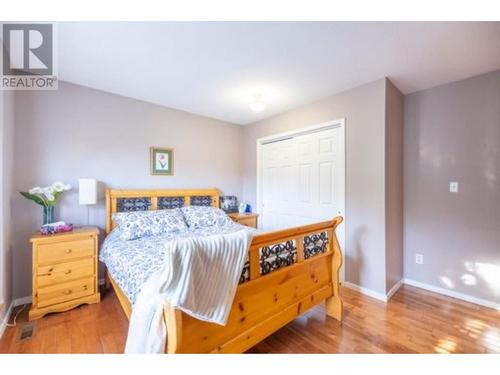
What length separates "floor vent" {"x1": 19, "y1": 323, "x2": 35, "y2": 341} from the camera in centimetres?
174

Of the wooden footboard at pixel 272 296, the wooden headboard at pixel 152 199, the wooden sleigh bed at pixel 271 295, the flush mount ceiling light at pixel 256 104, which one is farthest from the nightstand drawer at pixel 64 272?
the flush mount ceiling light at pixel 256 104

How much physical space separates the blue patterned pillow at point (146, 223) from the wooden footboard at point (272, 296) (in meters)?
1.49

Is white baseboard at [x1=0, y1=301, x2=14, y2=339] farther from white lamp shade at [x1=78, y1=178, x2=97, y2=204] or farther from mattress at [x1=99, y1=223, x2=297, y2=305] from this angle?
white lamp shade at [x1=78, y1=178, x2=97, y2=204]

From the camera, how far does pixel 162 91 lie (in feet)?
8.97

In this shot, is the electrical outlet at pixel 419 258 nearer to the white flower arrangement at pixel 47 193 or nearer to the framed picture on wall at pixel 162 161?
the framed picture on wall at pixel 162 161

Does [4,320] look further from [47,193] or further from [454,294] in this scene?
[454,294]

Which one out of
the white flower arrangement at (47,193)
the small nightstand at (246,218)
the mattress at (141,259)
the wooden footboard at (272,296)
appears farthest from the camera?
the small nightstand at (246,218)

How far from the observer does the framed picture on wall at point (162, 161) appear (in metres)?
3.12

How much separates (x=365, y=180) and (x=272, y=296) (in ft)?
5.67

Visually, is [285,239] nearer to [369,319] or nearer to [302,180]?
[369,319]

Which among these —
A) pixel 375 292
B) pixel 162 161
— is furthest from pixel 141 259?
pixel 375 292

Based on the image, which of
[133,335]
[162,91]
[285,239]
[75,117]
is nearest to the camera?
[133,335]
